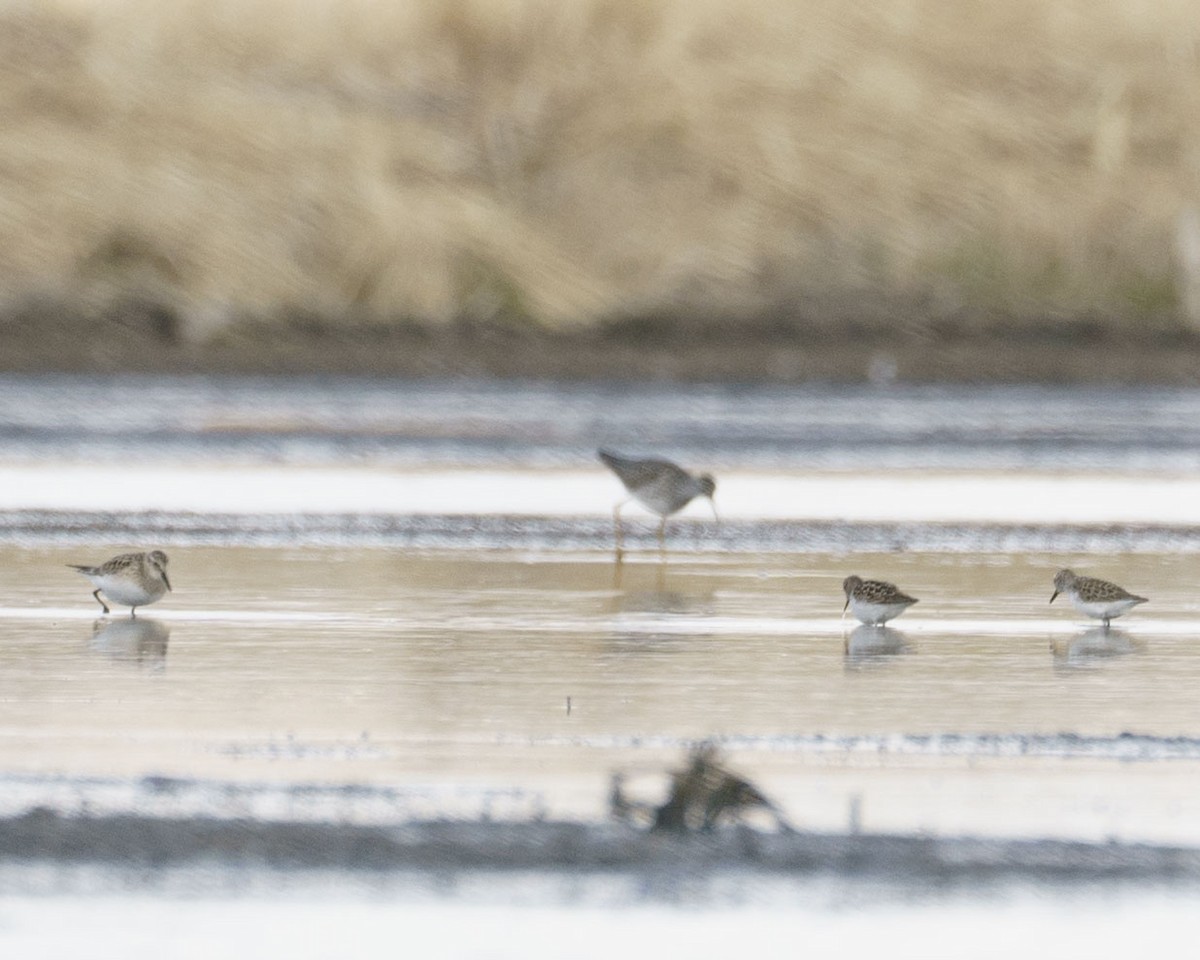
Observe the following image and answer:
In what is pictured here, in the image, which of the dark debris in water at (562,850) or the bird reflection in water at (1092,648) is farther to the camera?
the bird reflection in water at (1092,648)

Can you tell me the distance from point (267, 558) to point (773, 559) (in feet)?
8.40

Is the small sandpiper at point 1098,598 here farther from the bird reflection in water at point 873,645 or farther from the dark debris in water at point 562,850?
the dark debris in water at point 562,850

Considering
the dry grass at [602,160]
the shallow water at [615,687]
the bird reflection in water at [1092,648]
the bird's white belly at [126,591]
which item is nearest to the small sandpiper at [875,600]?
the shallow water at [615,687]

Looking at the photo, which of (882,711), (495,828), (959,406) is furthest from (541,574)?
(959,406)

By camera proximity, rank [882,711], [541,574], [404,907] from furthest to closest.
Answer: [541,574] < [882,711] < [404,907]

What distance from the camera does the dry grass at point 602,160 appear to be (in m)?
26.1

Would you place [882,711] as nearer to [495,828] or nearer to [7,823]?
[495,828]

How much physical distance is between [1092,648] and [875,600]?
0.88 metres

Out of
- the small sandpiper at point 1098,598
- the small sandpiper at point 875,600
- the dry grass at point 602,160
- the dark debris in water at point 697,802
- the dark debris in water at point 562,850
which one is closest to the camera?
the dark debris in water at point 562,850

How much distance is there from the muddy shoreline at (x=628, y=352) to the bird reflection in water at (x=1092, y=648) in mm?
13678

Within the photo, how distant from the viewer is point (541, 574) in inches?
471

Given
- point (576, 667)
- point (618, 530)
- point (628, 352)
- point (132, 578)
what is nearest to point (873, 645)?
point (576, 667)

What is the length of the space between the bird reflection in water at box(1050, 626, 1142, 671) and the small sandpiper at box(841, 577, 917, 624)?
2.07 ft

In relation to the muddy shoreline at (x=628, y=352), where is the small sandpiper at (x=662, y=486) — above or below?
below
